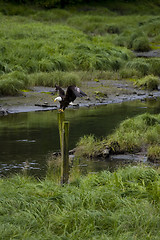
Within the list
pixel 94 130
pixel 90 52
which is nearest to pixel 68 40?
pixel 90 52

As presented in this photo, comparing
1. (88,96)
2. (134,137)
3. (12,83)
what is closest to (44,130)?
(134,137)

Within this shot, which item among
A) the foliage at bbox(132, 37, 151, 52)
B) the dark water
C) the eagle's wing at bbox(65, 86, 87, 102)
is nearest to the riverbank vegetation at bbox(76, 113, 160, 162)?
the dark water

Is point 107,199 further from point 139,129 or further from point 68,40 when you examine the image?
point 68,40

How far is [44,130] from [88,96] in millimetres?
6066

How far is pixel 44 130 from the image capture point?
16328 mm

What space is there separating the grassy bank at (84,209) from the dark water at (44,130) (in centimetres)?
323

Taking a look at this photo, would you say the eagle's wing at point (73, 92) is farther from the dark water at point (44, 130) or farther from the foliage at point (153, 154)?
A: the foliage at point (153, 154)

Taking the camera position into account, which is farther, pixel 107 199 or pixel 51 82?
pixel 51 82

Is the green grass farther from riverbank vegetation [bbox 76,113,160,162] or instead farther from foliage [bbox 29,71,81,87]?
riverbank vegetation [bbox 76,113,160,162]

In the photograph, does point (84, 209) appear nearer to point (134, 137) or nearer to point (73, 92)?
point (73, 92)

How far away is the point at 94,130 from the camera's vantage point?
1599cm

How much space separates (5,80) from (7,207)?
14.1 metres

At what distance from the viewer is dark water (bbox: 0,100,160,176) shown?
12.2 meters

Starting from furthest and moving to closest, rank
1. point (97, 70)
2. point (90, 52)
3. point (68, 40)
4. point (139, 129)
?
point (68, 40) < point (90, 52) < point (97, 70) < point (139, 129)
